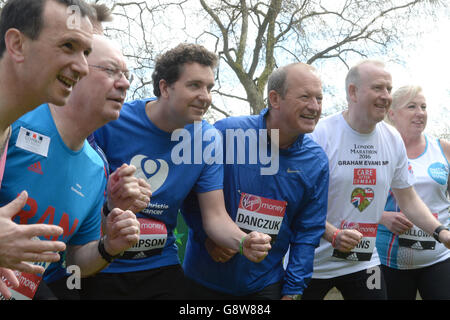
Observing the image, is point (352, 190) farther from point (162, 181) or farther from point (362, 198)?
point (162, 181)

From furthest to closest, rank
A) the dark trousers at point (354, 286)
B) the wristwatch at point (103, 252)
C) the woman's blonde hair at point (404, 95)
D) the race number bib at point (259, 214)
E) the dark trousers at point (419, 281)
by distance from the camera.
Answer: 1. the woman's blonde hair at point (404, 95)
2. the dark trousers at point (419, 281)
3. the dark trousers at point (354, 286)
4. the race number bib at point (259, 214)
5. the wristwatch at point (103, 252)

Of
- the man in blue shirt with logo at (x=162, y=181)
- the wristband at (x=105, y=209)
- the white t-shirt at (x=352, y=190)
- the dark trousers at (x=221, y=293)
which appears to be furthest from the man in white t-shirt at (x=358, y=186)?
the wristband at (x=105, y=209)

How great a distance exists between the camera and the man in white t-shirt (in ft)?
13.0

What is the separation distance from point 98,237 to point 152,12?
11.5m

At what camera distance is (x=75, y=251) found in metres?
2.74

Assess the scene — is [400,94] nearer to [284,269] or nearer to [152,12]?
[284,269]

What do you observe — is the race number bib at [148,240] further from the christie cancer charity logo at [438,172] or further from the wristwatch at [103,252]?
the christie cancer charity logo at [438,172]

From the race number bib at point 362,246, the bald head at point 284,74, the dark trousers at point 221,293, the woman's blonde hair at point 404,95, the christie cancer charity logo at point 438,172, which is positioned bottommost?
the dark trousers at point 221,293

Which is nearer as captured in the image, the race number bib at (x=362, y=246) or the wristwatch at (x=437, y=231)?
the race number bib at (x=362, y=246)

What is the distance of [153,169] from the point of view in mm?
3299

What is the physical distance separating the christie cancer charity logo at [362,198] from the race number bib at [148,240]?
5.00ft

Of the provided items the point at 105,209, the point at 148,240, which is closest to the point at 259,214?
the point at 148,240

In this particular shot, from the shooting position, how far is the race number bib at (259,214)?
3.50 m

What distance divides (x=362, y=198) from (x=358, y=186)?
0.10 m
